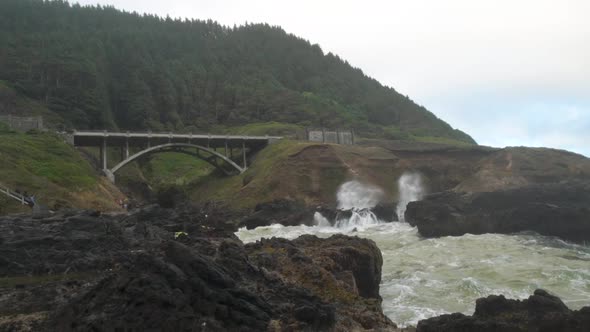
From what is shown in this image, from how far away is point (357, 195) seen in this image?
7131 cm

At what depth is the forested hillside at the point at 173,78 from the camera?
111 metres

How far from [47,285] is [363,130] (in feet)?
396

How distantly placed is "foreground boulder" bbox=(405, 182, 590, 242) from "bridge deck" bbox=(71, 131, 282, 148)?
4315cm

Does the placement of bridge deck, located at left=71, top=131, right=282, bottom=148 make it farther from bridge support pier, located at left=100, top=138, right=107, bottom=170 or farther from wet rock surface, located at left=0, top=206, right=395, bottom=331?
wet rock surface, located at left=0, top=206, right=395, bottom=331

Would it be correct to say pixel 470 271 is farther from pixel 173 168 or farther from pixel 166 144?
pixel 173 168

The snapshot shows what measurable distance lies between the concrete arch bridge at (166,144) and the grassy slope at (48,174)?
325 inches

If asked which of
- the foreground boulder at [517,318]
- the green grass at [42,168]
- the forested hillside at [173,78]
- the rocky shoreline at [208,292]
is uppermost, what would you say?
the forested hillside at [173,78]

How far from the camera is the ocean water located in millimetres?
20359

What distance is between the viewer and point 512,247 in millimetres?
35562

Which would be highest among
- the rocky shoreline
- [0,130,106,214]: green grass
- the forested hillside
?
the forested hillside

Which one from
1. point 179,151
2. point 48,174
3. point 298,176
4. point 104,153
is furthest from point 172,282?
point 179,151

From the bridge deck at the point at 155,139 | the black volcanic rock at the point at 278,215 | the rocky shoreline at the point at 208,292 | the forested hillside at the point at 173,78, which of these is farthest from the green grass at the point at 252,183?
the rocky shoreline at the point at 208,292

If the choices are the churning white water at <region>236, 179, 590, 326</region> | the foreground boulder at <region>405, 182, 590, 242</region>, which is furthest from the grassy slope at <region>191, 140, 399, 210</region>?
the foreground boulder at <region>405, 182, 590, 242</region>

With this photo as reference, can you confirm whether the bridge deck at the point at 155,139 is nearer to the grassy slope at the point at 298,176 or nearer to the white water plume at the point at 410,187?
the grassy slope at the point at 298,176
